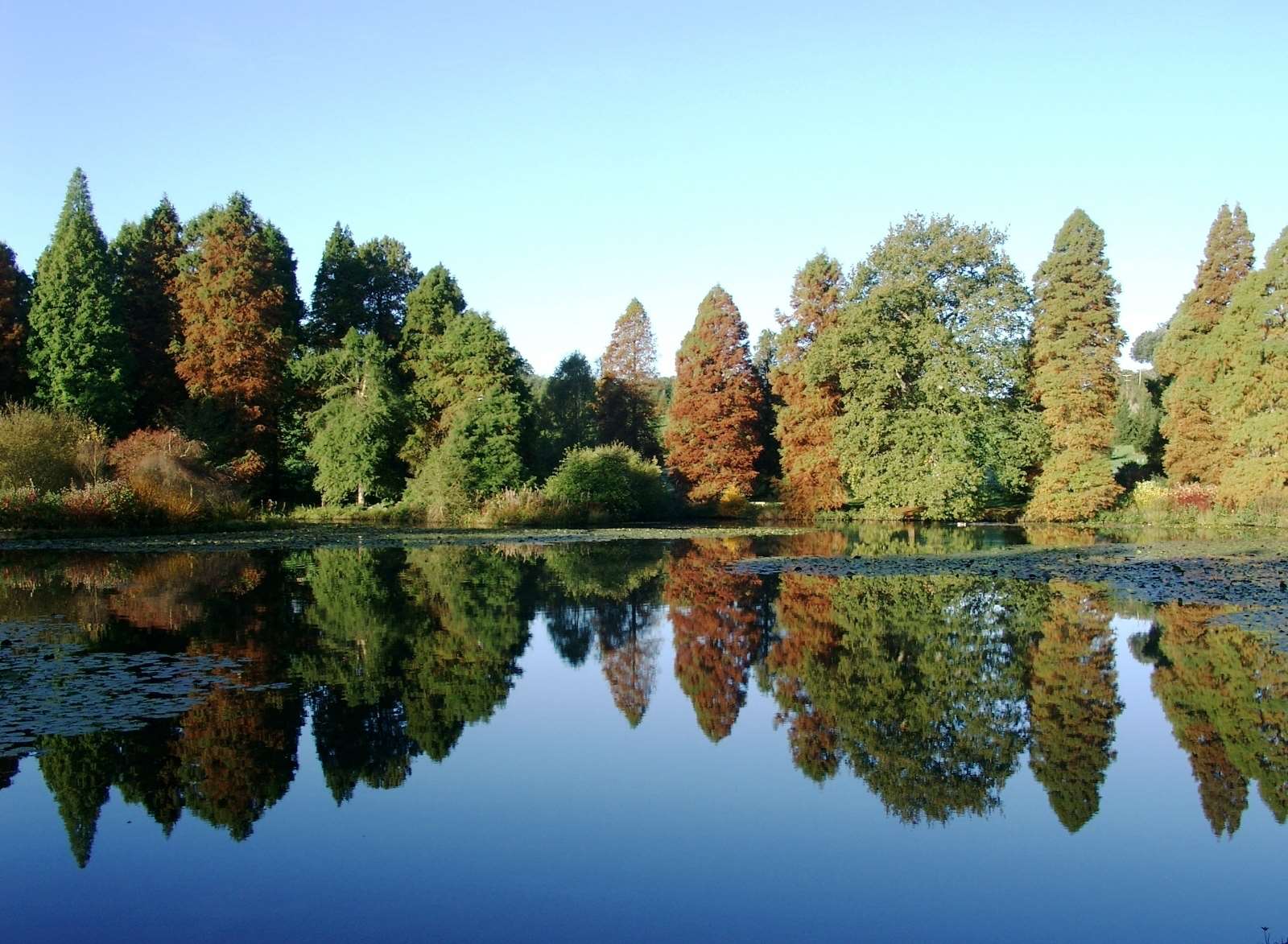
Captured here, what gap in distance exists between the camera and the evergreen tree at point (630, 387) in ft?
166

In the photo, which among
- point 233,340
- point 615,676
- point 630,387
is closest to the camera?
point 615,676

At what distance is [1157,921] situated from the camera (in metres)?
4.94

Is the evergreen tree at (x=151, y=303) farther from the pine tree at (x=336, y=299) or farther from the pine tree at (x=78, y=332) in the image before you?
the pine tree at (x=336, y=299)

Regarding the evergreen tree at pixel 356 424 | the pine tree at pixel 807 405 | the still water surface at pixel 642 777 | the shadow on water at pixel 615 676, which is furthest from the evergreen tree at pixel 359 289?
the still water surface at pixel 642 777

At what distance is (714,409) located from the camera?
42.5 m

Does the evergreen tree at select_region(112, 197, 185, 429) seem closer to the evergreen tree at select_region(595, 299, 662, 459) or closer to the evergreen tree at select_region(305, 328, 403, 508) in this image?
the evergreen tree at select_region(305, 328, 403, 508)

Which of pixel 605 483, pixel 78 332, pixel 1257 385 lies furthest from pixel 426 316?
pixel 1257 385

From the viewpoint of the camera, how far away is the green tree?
1308 inches

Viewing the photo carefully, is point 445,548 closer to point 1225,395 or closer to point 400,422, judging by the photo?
point 400,422

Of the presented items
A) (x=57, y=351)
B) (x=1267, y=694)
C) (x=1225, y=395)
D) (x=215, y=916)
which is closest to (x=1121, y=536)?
(x=1225, y=395)

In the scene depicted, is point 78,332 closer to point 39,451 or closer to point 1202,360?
point 39,451

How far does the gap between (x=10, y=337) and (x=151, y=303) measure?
548 cm

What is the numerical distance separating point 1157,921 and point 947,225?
32.9 metres

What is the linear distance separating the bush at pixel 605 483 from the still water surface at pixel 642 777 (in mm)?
23421
